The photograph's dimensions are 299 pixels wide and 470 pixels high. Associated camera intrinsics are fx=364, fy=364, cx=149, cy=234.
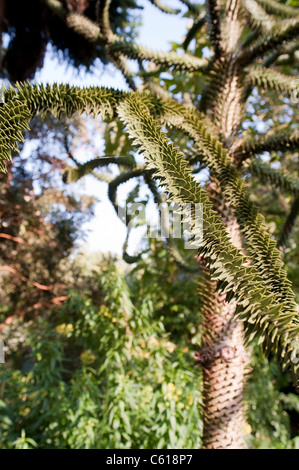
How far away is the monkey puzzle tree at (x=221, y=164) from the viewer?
842 mm

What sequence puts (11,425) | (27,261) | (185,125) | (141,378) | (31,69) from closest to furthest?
1. (185,125)
2. (11,425)
3. (141,378)
4. (31,69)
5. (27,261)

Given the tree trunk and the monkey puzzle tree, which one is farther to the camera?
the tree trunk

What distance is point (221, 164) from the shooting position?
1292mm

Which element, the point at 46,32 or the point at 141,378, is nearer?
the point at 141,378

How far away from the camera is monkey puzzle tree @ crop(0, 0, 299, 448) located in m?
0.84

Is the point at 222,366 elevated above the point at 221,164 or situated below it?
below

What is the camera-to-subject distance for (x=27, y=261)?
16.6ft

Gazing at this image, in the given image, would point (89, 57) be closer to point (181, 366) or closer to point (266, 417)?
point (181, 366)

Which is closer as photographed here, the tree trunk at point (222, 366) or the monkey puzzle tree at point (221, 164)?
the monkey puzzle tree at point (221, 164)
